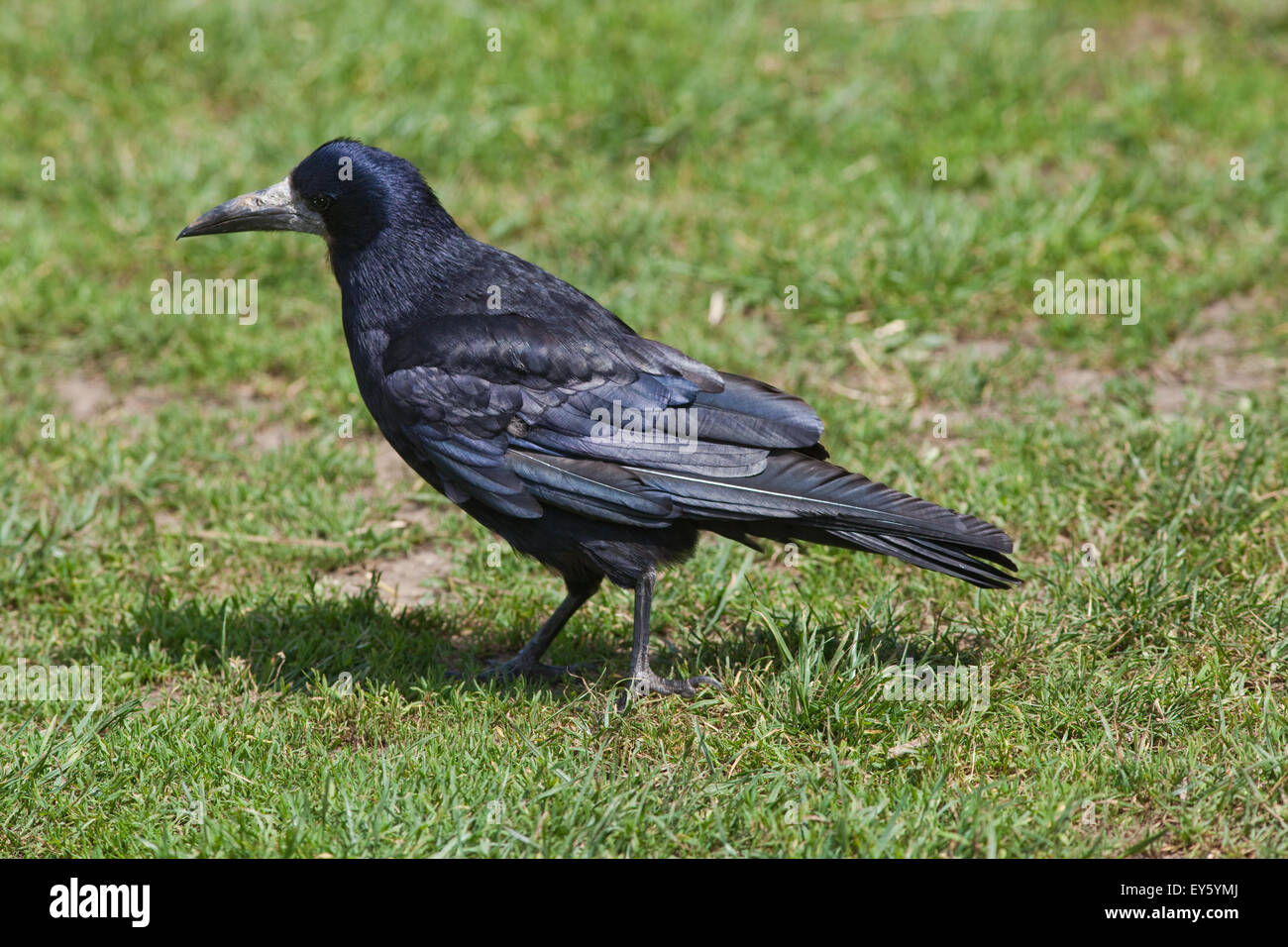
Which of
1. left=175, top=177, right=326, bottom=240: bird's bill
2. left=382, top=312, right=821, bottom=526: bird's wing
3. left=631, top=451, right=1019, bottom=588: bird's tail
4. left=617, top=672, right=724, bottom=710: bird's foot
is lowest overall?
left=617, top=672, right=724, bottom=710: bird's foot

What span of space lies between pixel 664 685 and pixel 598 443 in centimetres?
78

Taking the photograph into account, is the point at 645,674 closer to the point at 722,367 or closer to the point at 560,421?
the point at 560,421

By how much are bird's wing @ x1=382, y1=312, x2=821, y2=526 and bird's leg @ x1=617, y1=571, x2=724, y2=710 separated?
280 millimetres

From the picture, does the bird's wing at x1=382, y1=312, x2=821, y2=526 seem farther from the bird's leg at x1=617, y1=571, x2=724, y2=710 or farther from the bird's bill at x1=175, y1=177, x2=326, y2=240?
the bird's bill at x1=175, y1=177, x2=326, y2=240

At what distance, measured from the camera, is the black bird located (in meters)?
4.23

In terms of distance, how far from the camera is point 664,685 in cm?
441

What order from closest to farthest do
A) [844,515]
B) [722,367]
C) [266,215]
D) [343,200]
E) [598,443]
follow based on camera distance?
[844,515]
[598,443]
[343,200]
[266,215]
[722,367]

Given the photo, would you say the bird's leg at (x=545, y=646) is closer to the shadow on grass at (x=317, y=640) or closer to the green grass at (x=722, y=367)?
the shadow on grass at (x=317, y=640)

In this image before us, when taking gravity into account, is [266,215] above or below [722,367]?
above

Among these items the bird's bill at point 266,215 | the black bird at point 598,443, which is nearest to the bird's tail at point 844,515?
the black bird at point 598,443

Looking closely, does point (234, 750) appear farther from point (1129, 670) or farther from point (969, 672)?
point (1129, 670)

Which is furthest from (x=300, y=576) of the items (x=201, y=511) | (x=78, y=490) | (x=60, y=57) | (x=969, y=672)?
(x=60, y=57)

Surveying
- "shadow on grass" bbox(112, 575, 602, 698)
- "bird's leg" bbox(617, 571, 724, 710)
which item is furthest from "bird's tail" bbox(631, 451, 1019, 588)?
"shadow on grass" bbox(112, 575, 602, 698)

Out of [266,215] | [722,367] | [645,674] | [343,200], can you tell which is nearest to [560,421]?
[645,674]
